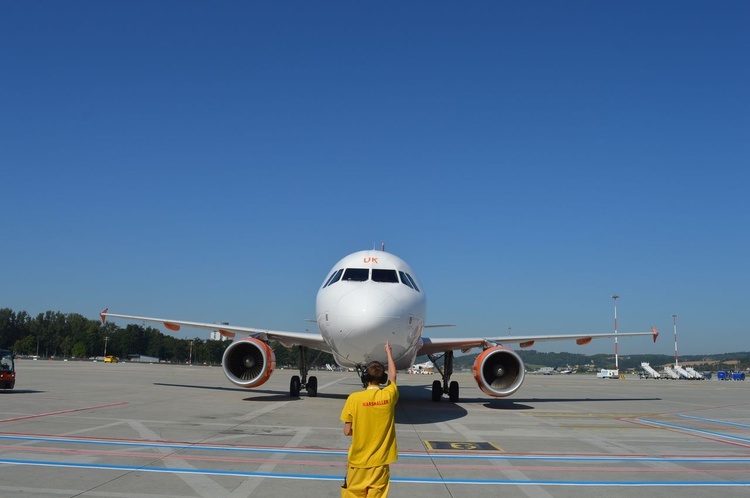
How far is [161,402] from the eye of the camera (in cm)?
1608

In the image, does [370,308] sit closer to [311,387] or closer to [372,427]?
[372,427]

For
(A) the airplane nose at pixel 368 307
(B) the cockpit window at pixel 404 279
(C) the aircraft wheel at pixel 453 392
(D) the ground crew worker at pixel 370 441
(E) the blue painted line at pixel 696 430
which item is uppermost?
(B) the cockpit window at pixel 404 279

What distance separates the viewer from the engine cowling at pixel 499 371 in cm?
1664

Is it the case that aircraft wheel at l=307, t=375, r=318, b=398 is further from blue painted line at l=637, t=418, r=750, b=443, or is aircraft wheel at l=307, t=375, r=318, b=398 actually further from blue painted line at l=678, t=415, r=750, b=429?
blue painted line at l=678, t=415, r=750, b=429

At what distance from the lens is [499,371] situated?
17.1 metres

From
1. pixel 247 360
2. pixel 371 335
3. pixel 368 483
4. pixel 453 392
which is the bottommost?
pixel 453 392

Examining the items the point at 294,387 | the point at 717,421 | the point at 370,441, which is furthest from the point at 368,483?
the point at 294,387

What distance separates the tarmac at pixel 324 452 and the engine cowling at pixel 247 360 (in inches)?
66.7

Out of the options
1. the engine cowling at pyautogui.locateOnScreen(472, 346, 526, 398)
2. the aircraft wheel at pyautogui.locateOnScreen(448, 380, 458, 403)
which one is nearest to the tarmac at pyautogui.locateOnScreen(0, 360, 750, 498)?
the engine cowling at pyautogui.locateOnScreen(472, 346, 526, 398)

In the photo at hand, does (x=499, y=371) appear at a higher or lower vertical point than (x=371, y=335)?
lower

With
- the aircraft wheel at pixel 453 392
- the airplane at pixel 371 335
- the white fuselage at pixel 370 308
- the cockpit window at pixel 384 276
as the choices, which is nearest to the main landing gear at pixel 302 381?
the airplane at pixel 371 335

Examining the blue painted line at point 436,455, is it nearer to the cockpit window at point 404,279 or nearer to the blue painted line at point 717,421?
the cockpit window at point 404,279

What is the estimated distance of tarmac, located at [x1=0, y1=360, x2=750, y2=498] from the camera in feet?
21.1

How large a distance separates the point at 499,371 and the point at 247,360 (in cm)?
769
